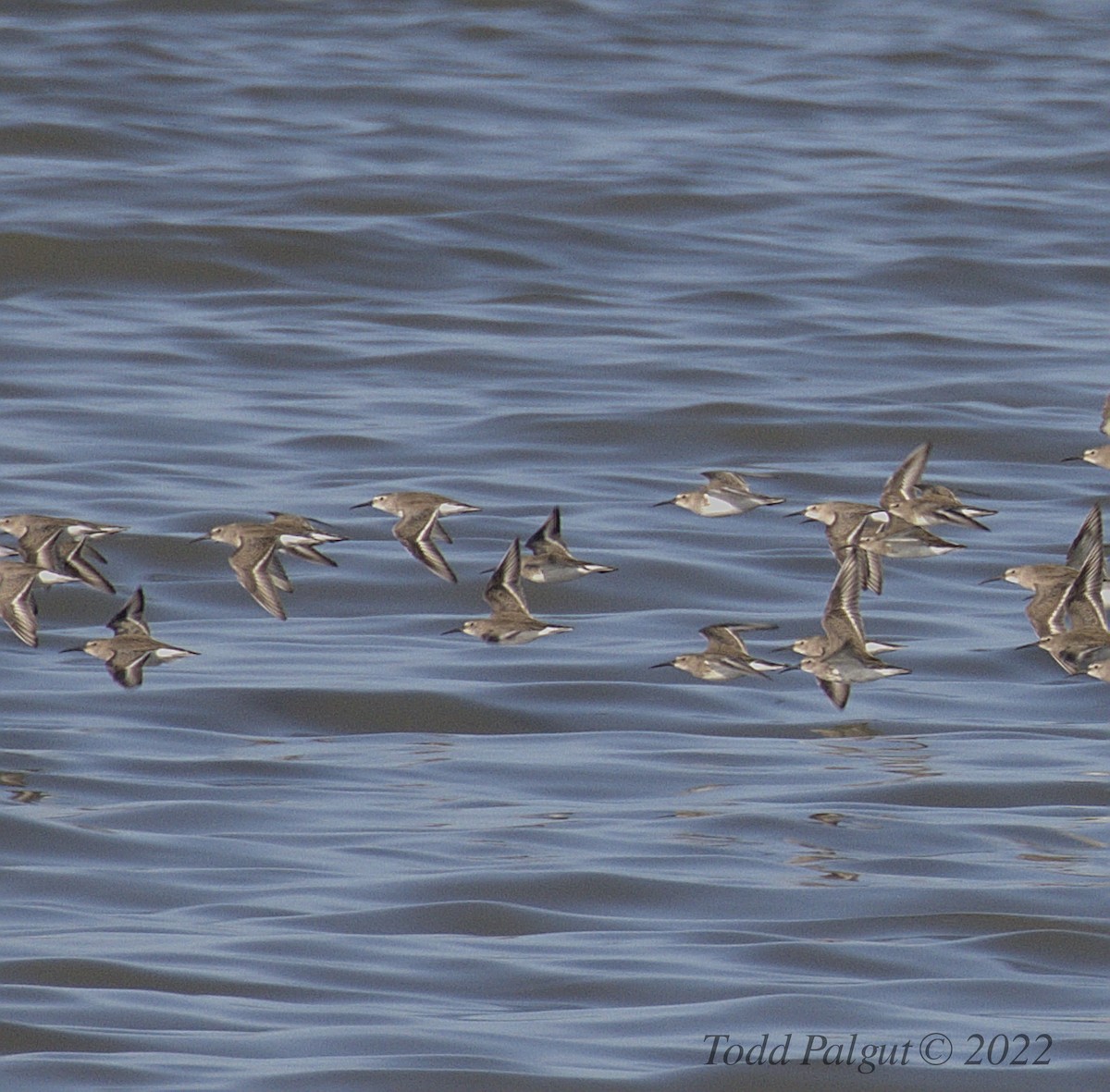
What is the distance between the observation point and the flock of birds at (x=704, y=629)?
10492 mm

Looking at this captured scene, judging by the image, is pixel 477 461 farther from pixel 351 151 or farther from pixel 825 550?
pixel 351 151

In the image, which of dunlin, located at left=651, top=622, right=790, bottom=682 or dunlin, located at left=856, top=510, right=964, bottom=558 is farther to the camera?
dunlin, located at left=856, top=510, right=964, bottom=558

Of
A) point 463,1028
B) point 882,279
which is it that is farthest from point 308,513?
point 882,279

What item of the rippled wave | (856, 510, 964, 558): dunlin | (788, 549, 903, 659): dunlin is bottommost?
the rippled wave

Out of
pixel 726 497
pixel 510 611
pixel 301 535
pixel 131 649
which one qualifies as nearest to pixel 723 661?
pixel 510 611

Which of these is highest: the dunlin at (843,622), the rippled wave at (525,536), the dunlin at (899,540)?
the dunlin at (899,540)

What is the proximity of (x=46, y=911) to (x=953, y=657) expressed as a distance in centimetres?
537

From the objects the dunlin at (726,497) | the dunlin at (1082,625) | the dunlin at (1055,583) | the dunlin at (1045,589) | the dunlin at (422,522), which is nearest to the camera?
the dunlin at (1082,625)

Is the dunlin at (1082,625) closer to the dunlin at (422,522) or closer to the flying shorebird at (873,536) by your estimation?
the flying shorebird at (873,536)

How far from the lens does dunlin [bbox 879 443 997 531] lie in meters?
11.7

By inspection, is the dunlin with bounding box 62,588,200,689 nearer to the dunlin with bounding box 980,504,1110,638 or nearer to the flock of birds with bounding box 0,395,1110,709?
the flock of birds with bounding box 0,395,1110,709

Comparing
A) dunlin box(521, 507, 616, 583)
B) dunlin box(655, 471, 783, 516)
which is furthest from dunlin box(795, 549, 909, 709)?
dunlin box(655, 471, 783, 516)

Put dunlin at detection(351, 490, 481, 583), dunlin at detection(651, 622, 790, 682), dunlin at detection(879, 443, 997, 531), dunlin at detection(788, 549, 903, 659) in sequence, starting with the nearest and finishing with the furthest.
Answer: dunlin at detection(651, 622, 790, 682) → dunlin at detection(788, 549, 903, 659) → dunlin at detection(351, 490, 481, 583) → dunlin at detection(879, 443, 997, 531)

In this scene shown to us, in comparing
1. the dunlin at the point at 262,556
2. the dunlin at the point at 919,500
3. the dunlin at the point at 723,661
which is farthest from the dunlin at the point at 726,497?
the dunlin at the point at 262,556
